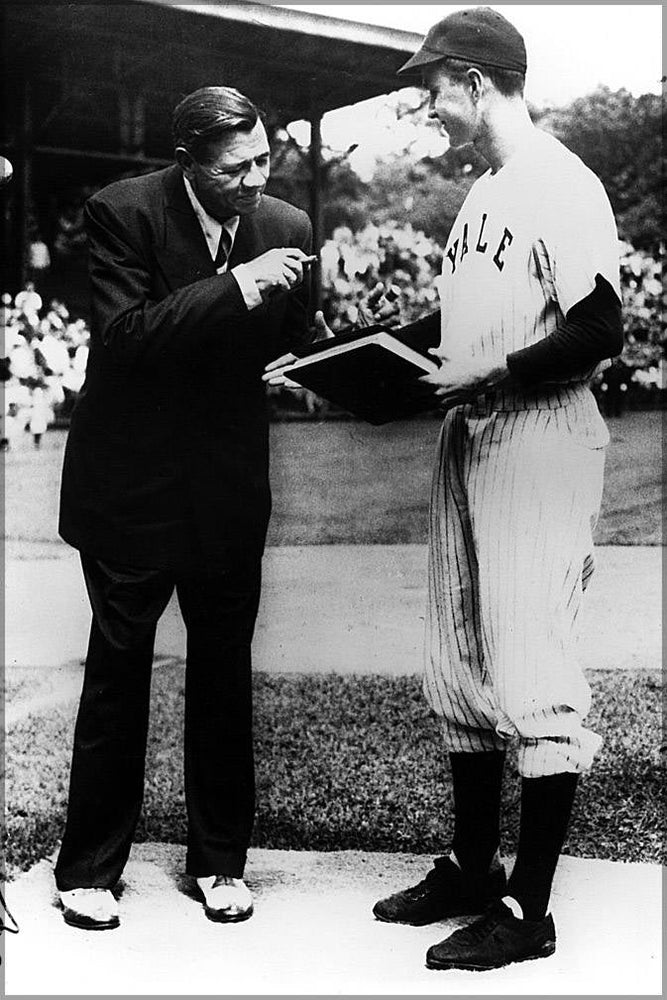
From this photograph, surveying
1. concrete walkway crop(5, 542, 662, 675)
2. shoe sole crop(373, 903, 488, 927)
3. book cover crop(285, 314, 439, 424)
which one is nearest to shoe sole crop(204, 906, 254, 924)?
shoe sole crop(373, 903, 488, 927)

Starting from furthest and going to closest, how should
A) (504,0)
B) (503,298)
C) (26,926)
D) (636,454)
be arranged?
1. (636,454)
2. (504,0)
3. (26,926)
4. (503,298)

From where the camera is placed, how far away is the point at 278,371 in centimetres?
343

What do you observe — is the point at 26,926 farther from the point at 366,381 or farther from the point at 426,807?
the point at 366,381

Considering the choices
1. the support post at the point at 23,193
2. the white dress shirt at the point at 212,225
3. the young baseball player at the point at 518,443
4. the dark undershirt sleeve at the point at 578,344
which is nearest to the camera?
the dark undershirt sleeve at the point at 578,344

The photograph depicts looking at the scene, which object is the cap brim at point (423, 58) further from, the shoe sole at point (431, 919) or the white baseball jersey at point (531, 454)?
the shoe sole at point (431, 919)

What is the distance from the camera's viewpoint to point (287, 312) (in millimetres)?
3582

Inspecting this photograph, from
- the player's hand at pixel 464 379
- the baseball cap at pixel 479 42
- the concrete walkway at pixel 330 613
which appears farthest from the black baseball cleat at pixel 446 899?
the baseball cap at pixel 479 42

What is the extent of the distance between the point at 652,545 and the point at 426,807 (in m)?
1.22

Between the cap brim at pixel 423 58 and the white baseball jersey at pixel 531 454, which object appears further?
the cap brim at pixel 423 58

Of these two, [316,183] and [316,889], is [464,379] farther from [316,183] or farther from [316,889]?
[316,889]

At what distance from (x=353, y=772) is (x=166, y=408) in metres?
1.54

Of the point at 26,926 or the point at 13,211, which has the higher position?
the point at 13,211

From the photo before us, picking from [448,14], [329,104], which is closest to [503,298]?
[448,14]

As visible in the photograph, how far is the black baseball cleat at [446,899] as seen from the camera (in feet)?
11.5
